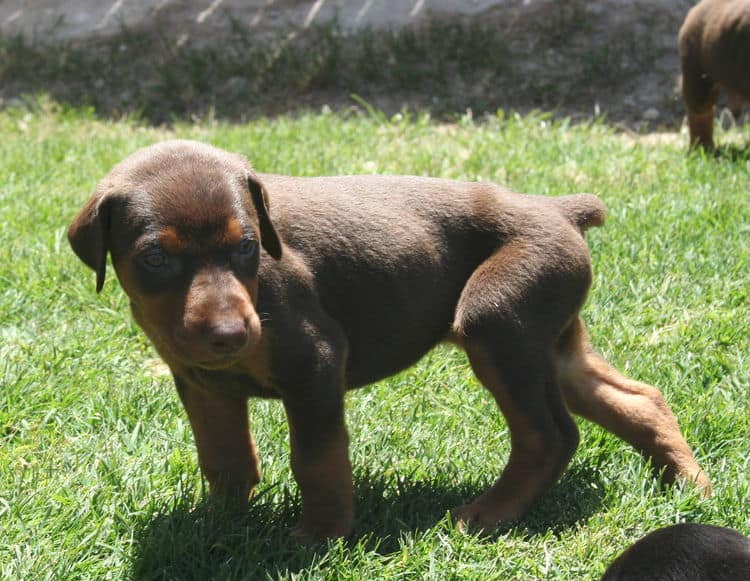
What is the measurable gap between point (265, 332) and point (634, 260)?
3256mm

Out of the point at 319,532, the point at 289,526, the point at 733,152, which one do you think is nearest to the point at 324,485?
the point at 319,532

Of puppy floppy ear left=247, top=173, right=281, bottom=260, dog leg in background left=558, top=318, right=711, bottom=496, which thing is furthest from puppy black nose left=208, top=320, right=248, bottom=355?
dog leg in background left=558, top=318, right=711, bottom=496

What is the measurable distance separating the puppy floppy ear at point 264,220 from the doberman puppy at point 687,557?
1.58 m

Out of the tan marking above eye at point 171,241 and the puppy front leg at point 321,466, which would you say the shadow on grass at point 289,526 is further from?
the tan marking above eye at point 171,241

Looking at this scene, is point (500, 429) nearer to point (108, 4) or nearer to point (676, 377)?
point (676, 377)

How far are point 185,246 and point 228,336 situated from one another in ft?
1.18

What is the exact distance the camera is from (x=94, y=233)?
370 cm

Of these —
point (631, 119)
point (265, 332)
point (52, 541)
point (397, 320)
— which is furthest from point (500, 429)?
point (631, 119)

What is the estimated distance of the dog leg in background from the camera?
443 centimetres

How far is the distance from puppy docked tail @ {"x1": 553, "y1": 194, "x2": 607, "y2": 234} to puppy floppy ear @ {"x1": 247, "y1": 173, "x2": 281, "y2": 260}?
1.34m

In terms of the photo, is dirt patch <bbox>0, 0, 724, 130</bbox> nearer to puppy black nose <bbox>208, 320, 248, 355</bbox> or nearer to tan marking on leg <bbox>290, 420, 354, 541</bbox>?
tan marking on leg <bbox>290, 420, 354, 541</bbox>

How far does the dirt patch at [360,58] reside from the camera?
35.5 ft

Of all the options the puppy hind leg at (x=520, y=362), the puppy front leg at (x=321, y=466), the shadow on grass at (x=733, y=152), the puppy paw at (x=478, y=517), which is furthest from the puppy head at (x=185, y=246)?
the shadow on grass at (x=733, y=152)

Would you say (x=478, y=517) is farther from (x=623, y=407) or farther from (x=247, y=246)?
(x=247, y=246)
